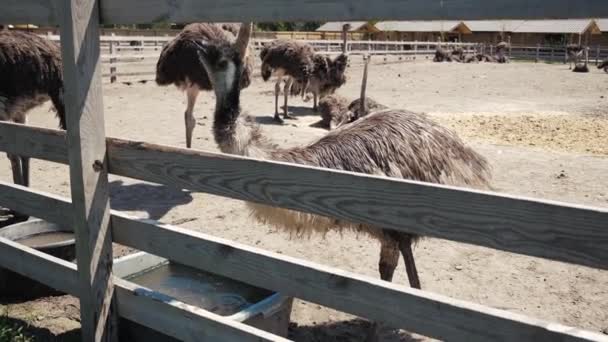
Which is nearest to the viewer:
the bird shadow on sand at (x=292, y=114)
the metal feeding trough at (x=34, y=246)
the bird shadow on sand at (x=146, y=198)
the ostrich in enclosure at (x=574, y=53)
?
the metal feeding trough at (x=34, y=246)

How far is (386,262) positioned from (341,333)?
53 centimetres

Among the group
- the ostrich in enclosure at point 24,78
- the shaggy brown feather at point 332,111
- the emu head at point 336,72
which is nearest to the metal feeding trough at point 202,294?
the ostrich in enclosure at point 24,78

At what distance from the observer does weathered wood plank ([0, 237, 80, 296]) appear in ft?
10.4

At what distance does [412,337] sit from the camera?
11.6 ft

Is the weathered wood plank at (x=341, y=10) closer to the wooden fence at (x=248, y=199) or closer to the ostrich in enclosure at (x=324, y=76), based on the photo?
the wooden fence at (x=248, y=199)

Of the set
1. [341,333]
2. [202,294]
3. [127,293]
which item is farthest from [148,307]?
[341,333]

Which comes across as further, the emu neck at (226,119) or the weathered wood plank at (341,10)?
the emu neck at (226,119)

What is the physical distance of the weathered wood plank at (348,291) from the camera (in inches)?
74.0

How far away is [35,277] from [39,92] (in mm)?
2676

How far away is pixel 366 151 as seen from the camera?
11.4 ft

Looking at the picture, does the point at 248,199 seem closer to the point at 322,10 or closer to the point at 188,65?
the point at 322,10

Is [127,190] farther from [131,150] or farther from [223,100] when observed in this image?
[131,150]

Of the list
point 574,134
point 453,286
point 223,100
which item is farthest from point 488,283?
point 574,134

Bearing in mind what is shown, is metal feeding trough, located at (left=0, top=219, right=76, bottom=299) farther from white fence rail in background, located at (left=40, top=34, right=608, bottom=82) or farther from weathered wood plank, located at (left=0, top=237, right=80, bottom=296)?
white fence rail in background, located at (left=40, top=34, right=608, bottom=82)
